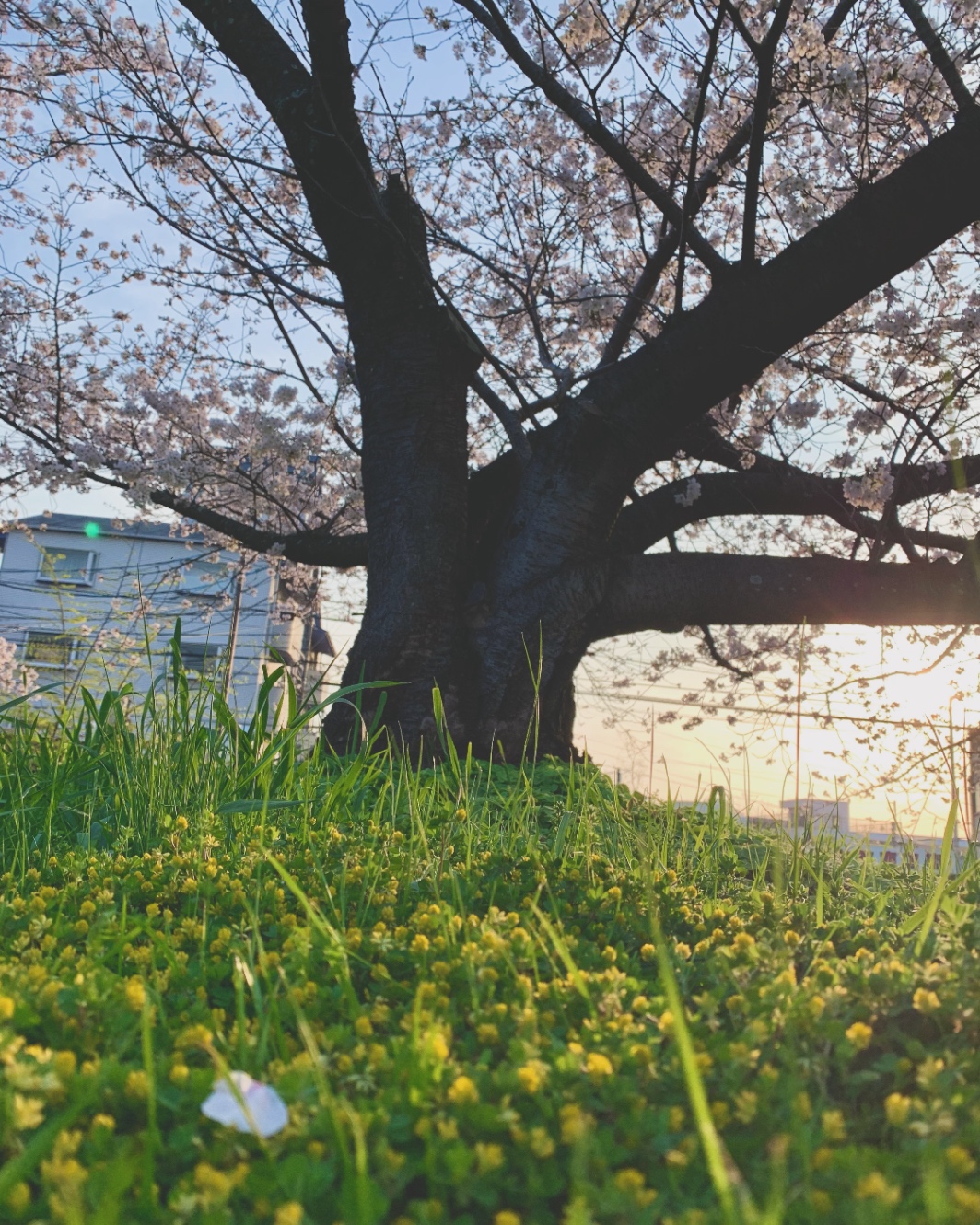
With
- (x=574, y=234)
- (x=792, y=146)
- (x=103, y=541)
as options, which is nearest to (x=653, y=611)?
(x=574, y=234)

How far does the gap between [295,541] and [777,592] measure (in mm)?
3786

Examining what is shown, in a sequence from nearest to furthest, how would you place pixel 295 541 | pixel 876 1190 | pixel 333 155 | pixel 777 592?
pixel 876 1190 < pixel 333 155 < pixel 777 592 < pixel 295 541

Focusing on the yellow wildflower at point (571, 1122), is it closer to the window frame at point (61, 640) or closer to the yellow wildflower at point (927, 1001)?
the yellow wildflower at point (927, 1001)

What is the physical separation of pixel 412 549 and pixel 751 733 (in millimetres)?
3937

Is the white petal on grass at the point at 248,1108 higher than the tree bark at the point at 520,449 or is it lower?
lower

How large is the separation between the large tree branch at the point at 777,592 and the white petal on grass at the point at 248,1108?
4.86 metres

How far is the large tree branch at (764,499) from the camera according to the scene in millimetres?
6262

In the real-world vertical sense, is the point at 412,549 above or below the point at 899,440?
below

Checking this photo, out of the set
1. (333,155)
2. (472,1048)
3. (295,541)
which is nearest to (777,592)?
(295,541)

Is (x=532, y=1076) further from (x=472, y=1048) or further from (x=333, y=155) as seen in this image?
(x=333, y=155)

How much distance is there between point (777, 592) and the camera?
599cm

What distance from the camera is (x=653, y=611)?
5855 millimetres

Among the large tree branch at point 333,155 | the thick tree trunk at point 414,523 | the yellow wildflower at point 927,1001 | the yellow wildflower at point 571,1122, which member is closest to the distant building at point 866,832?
the yellow wildflower at point 927,1001

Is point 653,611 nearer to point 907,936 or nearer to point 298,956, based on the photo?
point 907,936
